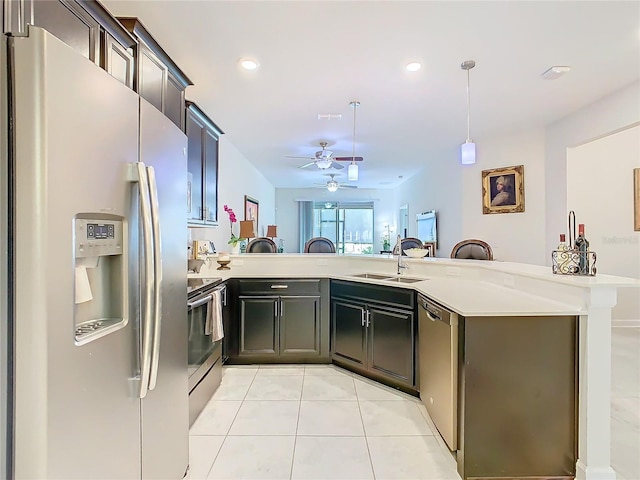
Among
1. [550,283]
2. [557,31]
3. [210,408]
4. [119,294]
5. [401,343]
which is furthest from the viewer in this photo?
[401,343]

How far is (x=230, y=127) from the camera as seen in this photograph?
450 centimetres

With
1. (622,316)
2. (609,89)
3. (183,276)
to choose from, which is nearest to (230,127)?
(183,276)

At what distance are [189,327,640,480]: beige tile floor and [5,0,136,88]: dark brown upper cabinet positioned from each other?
213 centimetres

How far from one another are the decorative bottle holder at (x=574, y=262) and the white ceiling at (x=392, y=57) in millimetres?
1551

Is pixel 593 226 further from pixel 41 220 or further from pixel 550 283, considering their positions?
pixel 41 220

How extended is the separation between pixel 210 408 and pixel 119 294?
69.2 inches

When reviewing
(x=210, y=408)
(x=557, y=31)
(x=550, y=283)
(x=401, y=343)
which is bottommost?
(x=210, y=408)

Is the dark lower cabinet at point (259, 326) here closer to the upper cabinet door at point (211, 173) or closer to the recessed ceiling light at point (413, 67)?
the upper cabinet door at point (211, 173)

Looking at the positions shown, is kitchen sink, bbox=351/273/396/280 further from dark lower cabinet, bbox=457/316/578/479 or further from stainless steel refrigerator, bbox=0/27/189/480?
stainless steel refrigerator, bbox=0/27/189/480

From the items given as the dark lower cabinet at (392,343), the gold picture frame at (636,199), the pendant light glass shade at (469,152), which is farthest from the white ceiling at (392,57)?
the dark lower cabinet at (392,343)

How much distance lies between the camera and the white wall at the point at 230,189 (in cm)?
462

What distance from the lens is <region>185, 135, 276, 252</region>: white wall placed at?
15.1 feet

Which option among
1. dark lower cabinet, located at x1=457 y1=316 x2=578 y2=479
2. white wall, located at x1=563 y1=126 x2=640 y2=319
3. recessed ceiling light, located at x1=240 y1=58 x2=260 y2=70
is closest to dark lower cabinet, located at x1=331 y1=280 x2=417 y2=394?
dark lower cabinet, located at x1=457 y1=316 x2=578 y2=479

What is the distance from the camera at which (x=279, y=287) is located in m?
3.47
